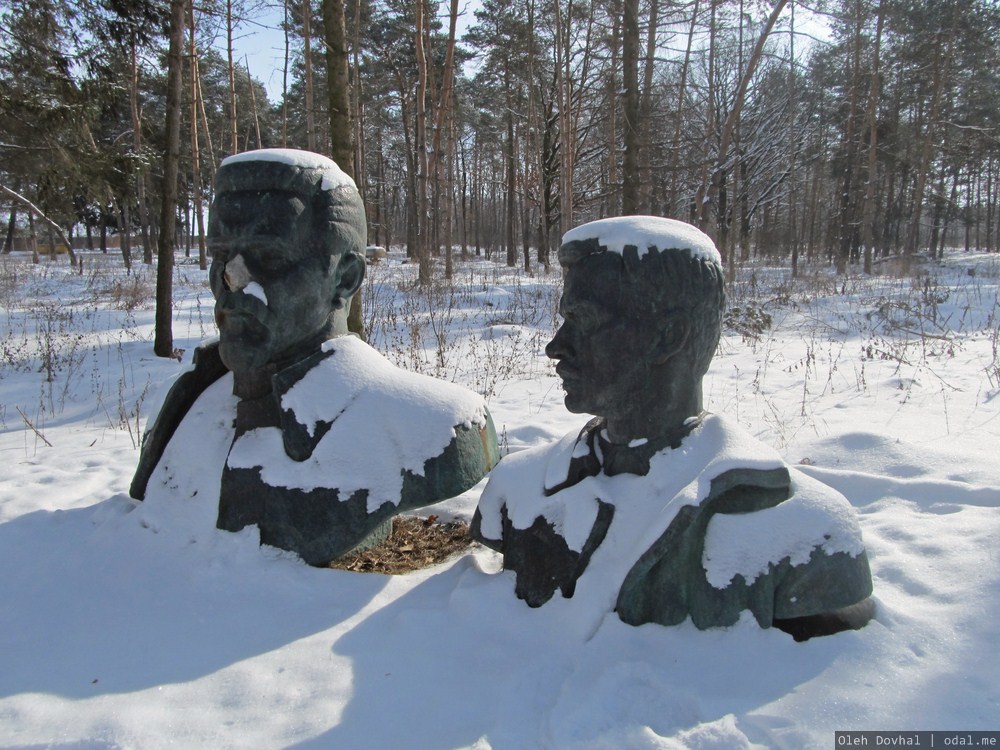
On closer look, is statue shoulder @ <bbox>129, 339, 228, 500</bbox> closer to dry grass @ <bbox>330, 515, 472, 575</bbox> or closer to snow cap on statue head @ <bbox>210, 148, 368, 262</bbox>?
snow cap on statue head @ <bbox>210, 148, 368, 262</bbox>

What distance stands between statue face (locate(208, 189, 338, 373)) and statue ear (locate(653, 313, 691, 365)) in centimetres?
150

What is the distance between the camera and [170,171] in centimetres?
721

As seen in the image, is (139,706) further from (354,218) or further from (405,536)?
(354,218)

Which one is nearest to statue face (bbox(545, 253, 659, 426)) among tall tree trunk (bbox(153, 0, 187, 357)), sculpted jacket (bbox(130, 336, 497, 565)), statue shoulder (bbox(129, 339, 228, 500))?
sculpted jacket (bbox(130, 336, 497, 565))

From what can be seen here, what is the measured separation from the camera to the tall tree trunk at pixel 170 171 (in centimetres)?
703

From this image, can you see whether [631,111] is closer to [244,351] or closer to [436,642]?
[244,351]

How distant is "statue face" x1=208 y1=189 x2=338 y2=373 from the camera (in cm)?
269

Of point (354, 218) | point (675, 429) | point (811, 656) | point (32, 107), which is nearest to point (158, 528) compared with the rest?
point (354, 218)

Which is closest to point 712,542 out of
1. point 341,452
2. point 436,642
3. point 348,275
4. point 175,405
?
point 436,642

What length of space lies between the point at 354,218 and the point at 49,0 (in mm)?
8083

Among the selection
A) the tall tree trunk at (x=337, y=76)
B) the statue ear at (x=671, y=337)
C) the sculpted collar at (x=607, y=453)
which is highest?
the tall tree trunk at (x=337, y=76)

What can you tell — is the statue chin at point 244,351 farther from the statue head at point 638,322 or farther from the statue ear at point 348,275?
the statue head at point 638,322

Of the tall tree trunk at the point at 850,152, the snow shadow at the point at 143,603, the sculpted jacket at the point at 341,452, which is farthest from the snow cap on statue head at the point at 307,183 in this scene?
the tall tree trunk at the point at 850,152

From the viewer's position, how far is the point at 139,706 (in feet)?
6.50
